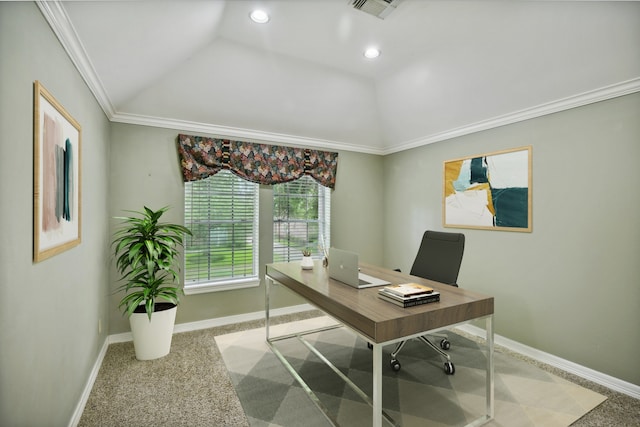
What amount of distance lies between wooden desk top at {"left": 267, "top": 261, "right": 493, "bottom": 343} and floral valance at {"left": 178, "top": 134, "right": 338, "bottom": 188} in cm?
181

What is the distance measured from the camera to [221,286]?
12.0ft

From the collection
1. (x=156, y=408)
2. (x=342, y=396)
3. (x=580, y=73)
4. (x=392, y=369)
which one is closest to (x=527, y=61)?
(x=580, y=73)

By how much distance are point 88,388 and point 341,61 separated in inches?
135

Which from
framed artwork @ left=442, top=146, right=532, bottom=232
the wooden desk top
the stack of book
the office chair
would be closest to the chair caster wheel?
the office chair

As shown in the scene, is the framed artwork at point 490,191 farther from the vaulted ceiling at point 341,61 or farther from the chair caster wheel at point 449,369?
the chair caster wheel at point 449,369

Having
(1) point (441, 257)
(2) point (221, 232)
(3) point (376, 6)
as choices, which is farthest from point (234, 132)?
(1) point (441, 257)

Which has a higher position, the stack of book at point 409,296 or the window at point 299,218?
the window at point 299,218

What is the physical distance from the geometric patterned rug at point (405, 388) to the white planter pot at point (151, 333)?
543 mm

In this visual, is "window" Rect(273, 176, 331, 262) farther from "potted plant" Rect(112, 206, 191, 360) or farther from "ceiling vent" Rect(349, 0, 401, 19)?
"ceiling vent" Rect(349, 0, 401, 19)

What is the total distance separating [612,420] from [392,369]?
141 centimetres

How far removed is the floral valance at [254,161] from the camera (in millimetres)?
3461

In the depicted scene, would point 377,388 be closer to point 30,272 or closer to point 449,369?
point 449,369

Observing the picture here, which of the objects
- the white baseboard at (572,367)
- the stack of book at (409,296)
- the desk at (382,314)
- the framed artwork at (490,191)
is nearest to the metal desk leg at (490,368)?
the desk at (382,314)

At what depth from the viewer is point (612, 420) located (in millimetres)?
2023
